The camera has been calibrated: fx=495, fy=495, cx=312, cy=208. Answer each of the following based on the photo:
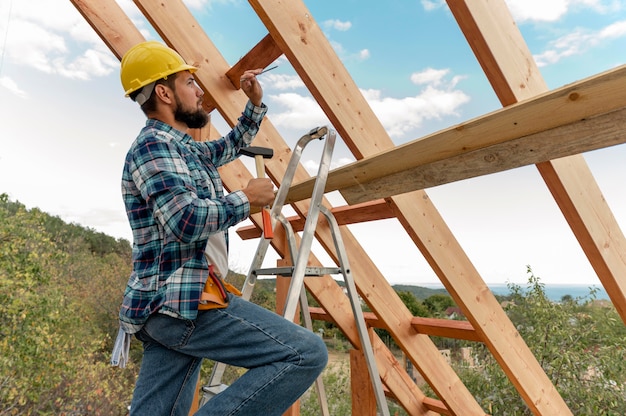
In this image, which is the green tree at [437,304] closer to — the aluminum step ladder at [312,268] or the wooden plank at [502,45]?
the aluminum step ladder at [312,268]

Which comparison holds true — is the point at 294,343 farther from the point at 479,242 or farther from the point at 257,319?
the point at 479,242

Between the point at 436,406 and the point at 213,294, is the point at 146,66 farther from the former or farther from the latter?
the point at 436,406

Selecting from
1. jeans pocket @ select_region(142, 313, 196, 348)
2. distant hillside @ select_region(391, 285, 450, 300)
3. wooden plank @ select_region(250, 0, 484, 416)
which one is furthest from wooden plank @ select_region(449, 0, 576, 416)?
distant hillside @ select_region(391, 285, 450, 300)

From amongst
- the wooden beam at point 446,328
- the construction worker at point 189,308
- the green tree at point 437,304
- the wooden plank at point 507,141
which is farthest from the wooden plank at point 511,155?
the green tree at point 437,304

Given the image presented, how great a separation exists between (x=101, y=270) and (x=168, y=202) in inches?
312

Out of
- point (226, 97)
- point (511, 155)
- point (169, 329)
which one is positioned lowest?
point (169, 329)

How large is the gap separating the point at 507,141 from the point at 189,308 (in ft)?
3.00

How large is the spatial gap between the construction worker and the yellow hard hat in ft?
0.51

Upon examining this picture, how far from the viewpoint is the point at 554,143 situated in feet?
3.95

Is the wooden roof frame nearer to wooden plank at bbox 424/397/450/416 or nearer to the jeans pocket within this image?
wooden plank at bbox 424/397/450/416

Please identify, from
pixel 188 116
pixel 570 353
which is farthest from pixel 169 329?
pixel 570 353

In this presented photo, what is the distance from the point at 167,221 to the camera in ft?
3.85

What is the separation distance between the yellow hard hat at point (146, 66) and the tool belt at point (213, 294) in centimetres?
59

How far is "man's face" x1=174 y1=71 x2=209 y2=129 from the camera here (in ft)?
4.82
